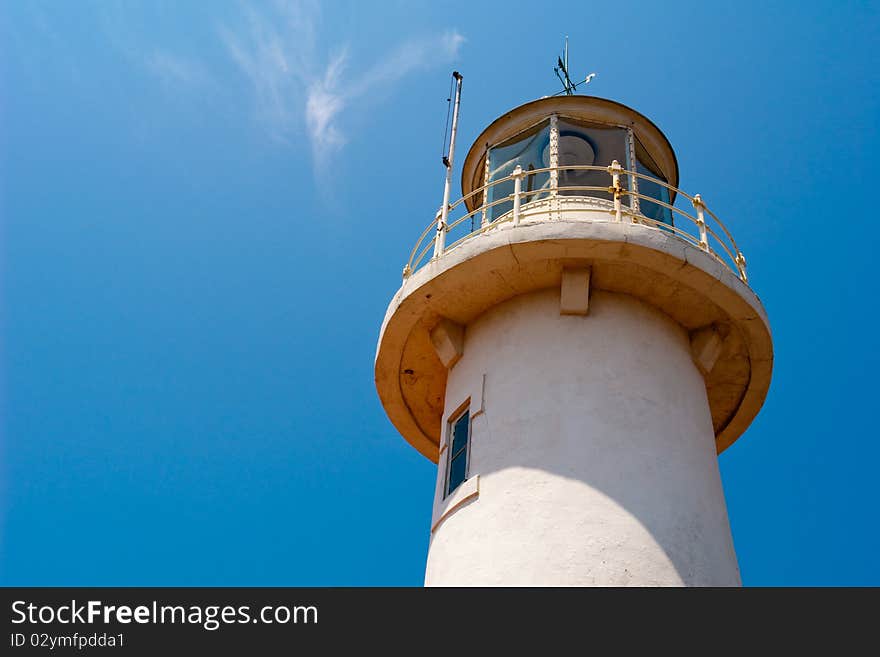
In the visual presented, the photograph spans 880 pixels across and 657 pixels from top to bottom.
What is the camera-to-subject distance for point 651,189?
15.2m

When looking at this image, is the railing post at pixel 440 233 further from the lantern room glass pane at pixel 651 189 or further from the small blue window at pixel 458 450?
the lantern room glass pane at pixel 651 189

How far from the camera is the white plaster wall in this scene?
32.4 feet

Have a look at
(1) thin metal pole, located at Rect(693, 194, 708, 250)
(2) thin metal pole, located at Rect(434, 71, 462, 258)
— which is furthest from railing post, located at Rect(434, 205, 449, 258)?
(1) thin metal pole, located at Rect(693, 194, 708, 250)

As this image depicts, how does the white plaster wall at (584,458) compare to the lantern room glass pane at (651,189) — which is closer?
the white plaster wall at (584,458)

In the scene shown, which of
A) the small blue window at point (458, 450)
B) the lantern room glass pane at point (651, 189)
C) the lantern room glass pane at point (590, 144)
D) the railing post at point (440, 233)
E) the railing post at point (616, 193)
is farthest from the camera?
the lantern room glass pane at point (590, 144)

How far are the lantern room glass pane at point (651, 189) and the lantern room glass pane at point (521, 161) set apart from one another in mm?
1615

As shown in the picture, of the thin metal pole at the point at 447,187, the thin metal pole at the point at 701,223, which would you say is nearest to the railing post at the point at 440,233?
the thin metal pole at the point at 447,187

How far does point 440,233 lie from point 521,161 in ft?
9.12

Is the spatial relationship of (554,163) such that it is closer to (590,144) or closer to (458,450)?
(590,144)

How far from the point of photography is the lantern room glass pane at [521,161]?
49.0 ft

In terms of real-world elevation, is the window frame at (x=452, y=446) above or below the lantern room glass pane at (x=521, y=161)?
below

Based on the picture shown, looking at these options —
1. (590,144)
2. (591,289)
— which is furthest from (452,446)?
(590,144)

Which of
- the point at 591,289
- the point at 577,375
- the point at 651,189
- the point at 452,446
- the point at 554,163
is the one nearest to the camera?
the point at 577,375

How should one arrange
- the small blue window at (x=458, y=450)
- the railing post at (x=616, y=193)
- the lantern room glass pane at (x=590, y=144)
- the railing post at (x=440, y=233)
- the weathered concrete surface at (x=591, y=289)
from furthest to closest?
the lantern room glass pane at (x=590, y=144) < the railing post at (x=440, y=233) < the railing post at (x=616, y=193) < the weathered concrete surface at (x=591, y=289) < the small blue window at (x=458, y=450)
